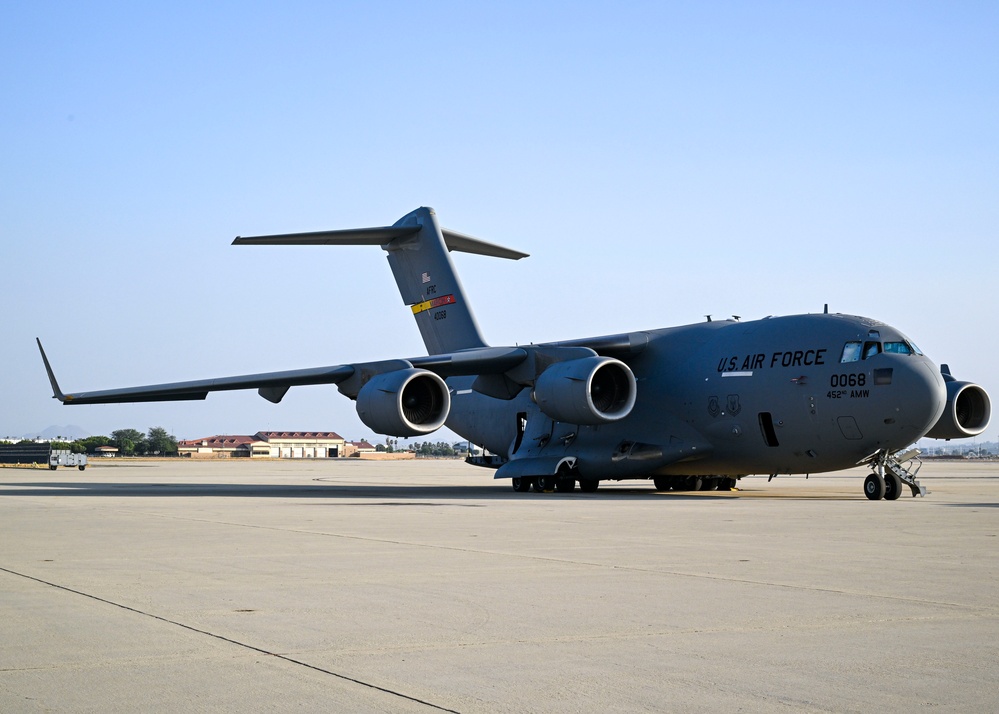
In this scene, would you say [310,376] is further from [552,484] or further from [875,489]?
[875,489]

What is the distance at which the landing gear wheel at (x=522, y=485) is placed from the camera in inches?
951

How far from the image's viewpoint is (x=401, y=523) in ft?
42.7

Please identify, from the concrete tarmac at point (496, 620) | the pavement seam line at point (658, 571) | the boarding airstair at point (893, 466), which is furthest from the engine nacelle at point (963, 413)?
the pavement seam line at point (658, 571)

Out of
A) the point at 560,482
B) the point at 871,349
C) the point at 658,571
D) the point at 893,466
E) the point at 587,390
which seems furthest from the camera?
the point at 560,482

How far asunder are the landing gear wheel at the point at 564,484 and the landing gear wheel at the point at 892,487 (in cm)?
668

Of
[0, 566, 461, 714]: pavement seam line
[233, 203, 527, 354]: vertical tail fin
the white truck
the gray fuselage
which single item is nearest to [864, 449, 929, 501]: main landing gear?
the gray fuselage

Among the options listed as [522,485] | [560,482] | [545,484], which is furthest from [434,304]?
[560,482]

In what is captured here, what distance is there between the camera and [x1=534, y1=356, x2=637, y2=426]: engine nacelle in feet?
66.9

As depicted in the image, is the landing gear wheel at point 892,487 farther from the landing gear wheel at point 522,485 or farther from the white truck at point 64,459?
the white truck at point 64,459

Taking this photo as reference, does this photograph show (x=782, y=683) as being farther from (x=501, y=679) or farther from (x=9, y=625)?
(x=9, y=625)

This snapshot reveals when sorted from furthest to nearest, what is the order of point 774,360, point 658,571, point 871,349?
1. point 774,360
2. point 871,349
3. point 658,571

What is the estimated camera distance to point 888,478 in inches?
776

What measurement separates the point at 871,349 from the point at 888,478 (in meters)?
2.41

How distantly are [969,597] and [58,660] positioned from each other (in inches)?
203
